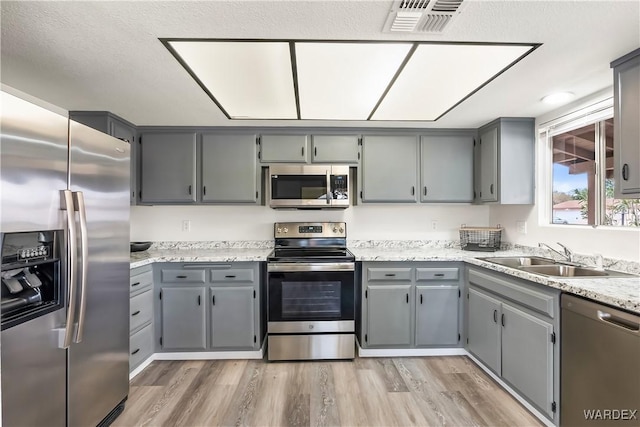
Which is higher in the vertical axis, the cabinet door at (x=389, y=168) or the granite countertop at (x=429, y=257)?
the cabinet door at (x=389, y=168)

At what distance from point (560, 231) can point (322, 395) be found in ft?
7.52

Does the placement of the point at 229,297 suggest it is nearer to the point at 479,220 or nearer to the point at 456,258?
the point at 456,258

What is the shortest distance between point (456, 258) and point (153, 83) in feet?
8.80

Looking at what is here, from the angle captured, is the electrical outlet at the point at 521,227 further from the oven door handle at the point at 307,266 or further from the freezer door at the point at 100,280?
the freezer door at the point at 100,280

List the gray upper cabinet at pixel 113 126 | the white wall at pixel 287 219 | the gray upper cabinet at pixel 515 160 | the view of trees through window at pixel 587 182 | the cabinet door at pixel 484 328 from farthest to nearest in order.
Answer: the white wall at pixel 287 219, the gray upper cabinet at pixel 515 160, the gray upper cabinet at pixel 113 126, the cabinet door at pixel 484 328, the view of trees through window at pixel 587 182

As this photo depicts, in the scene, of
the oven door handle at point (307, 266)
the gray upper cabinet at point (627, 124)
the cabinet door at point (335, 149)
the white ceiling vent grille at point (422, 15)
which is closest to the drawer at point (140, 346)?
the oven door handle at point (307, 266)

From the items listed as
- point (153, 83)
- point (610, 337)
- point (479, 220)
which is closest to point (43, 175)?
point (153, 83)

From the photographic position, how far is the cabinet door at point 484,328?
83.8 inches

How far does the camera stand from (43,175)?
1.28 m

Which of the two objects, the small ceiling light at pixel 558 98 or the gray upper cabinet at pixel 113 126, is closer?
the small ceiling light at pixel 558 98

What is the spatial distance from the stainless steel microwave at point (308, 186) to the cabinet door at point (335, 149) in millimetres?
123

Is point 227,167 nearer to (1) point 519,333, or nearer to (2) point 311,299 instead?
(2) point 311,299

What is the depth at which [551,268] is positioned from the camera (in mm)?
2168

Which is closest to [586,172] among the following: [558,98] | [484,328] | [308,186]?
[558,98]
